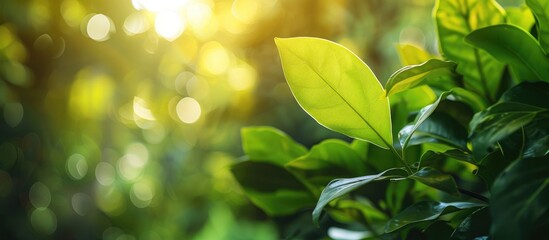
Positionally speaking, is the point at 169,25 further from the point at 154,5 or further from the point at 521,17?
the point at 521,17

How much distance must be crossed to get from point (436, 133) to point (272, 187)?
122 millimetres

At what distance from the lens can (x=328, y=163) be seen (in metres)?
0.38

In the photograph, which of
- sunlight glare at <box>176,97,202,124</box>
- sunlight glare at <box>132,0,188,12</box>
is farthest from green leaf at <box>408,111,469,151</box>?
sunlight glare at <box>176,97,202,124</box>

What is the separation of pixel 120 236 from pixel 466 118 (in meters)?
1.38

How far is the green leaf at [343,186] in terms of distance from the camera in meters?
0.26

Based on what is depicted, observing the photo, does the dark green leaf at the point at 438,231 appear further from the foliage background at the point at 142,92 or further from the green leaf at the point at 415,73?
the foliage background at the point at 142,92

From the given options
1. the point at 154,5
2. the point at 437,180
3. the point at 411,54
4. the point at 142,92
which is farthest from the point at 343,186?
the point at 142,92

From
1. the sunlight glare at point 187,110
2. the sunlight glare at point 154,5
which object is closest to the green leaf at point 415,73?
the sunlight glare at point 154,5

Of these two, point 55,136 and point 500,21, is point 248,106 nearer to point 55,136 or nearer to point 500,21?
point 55,136

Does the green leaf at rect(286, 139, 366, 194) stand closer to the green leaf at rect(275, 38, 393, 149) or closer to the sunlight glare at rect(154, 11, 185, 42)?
the green leaf at rect(275, 38, 393, 149)

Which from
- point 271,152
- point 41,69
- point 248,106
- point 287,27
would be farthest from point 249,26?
point 271,152

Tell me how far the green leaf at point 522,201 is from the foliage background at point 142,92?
1.00 metres

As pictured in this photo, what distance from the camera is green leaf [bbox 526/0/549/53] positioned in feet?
0.93

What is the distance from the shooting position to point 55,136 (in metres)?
1.52
